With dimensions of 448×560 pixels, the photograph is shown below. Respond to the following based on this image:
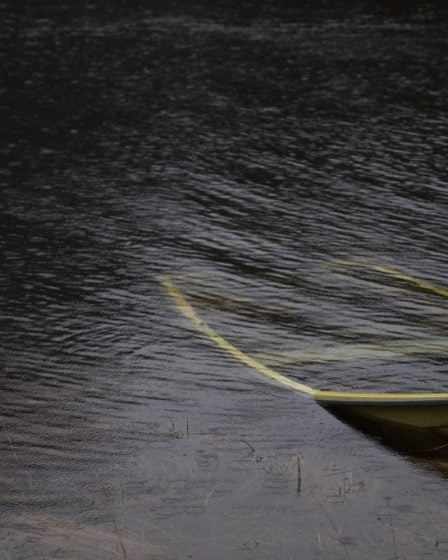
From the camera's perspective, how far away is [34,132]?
26.5m

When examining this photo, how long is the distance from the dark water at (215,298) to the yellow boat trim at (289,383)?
8.4 inches

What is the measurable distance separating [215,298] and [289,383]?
323 centimetres

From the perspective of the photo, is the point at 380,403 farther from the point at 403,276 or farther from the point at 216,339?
the point at 403,276

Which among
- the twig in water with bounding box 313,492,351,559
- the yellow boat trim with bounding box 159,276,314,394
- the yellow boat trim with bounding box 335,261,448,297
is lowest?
the twig in water with bounding box 313,492,351,559

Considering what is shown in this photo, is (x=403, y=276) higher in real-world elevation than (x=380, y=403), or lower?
lower

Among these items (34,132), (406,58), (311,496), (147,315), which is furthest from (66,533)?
(406,58)

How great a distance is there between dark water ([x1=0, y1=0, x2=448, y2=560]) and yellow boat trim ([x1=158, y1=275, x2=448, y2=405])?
214 millimetres

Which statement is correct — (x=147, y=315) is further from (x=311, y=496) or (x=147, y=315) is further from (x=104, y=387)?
(x=311, y=496)

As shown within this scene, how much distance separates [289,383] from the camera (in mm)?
13273

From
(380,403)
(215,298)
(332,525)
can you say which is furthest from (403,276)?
(332,525)

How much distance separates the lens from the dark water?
10.7 meters

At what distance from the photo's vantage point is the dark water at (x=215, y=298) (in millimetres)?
10688

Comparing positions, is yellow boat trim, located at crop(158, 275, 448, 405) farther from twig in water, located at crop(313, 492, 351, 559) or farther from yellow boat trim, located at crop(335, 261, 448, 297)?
yellow boat trim, located at crop(335, 261, 448, 297)

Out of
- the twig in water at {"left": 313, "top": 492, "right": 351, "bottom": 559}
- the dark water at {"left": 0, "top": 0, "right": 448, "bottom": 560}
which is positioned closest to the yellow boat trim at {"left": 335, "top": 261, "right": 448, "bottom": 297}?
the dark water at {"left": 0, "top": 0, "right": 448, "bottom": 560}
